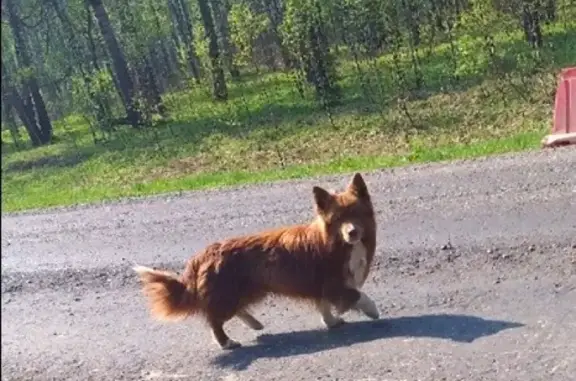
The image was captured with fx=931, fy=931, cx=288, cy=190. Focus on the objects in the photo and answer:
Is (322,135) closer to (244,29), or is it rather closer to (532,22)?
(532,22)

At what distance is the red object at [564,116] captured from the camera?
12219mm

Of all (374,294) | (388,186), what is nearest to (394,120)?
(388,186)

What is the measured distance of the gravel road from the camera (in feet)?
19.2

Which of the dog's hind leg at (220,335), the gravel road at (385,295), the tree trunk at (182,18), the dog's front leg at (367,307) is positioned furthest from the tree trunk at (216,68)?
the dog's front leg at (367,307)

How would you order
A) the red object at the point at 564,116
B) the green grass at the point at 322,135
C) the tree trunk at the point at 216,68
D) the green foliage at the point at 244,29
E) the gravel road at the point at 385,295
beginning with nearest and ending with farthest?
1. the gravel road at the point at 385,295
2. the red object at the point at 564,116
3. the green grass at the point at 322,135
4. the green foliage at the point at 244,29
5. the tree trunk at the point at 216,68

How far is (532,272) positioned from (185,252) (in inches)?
165

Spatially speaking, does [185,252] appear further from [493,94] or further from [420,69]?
[420,69]

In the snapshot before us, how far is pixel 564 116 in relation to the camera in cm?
1273

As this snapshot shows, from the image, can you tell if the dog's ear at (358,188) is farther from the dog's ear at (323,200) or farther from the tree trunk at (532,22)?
the tree trunk at (532,22)

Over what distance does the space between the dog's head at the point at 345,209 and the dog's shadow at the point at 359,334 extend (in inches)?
26.6

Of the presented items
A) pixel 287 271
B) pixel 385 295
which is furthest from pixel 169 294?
pixel 385 295

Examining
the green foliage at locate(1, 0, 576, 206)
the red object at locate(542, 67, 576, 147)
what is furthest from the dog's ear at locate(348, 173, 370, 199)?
the green foliage at locate(1, 0, 576, 206)

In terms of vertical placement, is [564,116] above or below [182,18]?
→ below

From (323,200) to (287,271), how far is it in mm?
580
